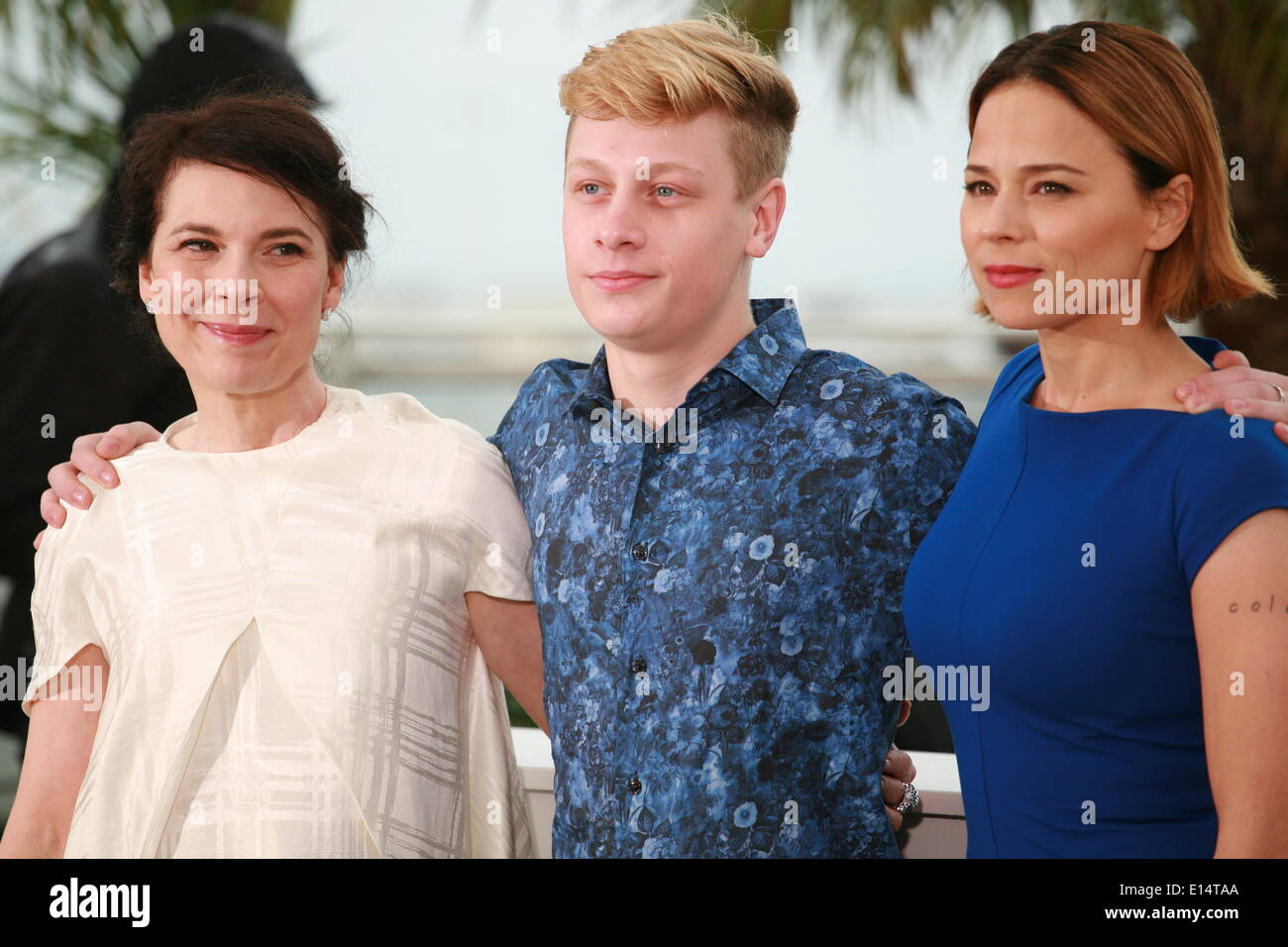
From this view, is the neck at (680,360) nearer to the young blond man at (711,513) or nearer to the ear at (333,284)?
the young blond man at (711,513)

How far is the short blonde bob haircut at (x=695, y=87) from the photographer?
6.90 feet

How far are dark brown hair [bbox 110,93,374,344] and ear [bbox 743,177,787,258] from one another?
635mm

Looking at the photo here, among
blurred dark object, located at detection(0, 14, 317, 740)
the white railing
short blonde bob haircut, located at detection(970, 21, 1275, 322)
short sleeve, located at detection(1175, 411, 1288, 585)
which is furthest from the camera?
blurred dark object, located at detection(0, 14, 317, 740)

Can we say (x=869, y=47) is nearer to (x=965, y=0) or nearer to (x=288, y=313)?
(x=965, y=0)

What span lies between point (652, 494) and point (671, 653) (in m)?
0.24

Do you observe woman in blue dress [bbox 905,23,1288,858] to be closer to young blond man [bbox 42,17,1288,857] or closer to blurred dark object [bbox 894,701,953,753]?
young blond man [bbox 42,17,1288,857]

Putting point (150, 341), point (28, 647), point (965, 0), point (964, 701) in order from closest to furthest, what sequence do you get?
point (964, 701) → point (150, 341) → point (28, 647) → point (965, 0)

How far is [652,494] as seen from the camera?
2160 millimetres

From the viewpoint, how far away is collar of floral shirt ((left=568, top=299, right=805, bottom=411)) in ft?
7.06

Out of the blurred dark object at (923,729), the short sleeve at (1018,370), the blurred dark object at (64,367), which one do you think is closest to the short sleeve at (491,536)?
the short sleeve at (1018,370)

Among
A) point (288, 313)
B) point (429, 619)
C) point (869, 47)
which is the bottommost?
point (429, 619)

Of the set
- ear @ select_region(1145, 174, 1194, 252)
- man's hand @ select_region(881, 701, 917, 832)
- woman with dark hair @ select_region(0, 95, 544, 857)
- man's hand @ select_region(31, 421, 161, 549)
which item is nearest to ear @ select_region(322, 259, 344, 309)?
woman with dark hair @ select_region(0, 95, 544, 857)

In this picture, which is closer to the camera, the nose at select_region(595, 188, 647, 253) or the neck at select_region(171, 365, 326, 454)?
the nose at select_region(595, 188, 647, 253)
